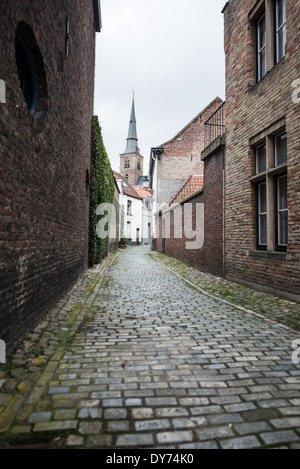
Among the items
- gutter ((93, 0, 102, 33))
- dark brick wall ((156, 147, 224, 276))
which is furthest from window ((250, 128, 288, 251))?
gutter ((93, 0, 102, 33))

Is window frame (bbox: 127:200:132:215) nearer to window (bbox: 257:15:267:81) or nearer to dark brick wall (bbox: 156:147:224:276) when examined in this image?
dark brick wall (bbox: 156:147:224:276)

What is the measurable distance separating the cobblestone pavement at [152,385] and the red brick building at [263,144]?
2477 mm

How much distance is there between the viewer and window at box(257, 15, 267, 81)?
748cm

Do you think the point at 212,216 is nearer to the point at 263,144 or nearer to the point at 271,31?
the point at 263,144

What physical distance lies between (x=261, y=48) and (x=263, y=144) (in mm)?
2556

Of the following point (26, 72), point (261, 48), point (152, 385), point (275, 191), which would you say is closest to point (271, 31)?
point (261, 48)

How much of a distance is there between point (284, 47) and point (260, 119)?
1.49 meters

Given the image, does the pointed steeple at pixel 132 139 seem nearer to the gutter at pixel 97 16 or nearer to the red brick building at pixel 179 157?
the red brick building at pixel 179 157

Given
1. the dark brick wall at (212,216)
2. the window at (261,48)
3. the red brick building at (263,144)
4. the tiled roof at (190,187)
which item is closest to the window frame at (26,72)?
the red brick building at (263,144)

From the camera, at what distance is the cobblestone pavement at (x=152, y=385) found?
1.94 m

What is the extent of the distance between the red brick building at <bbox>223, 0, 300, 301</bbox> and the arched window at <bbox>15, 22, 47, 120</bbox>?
460 centimetres

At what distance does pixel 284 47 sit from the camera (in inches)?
253
